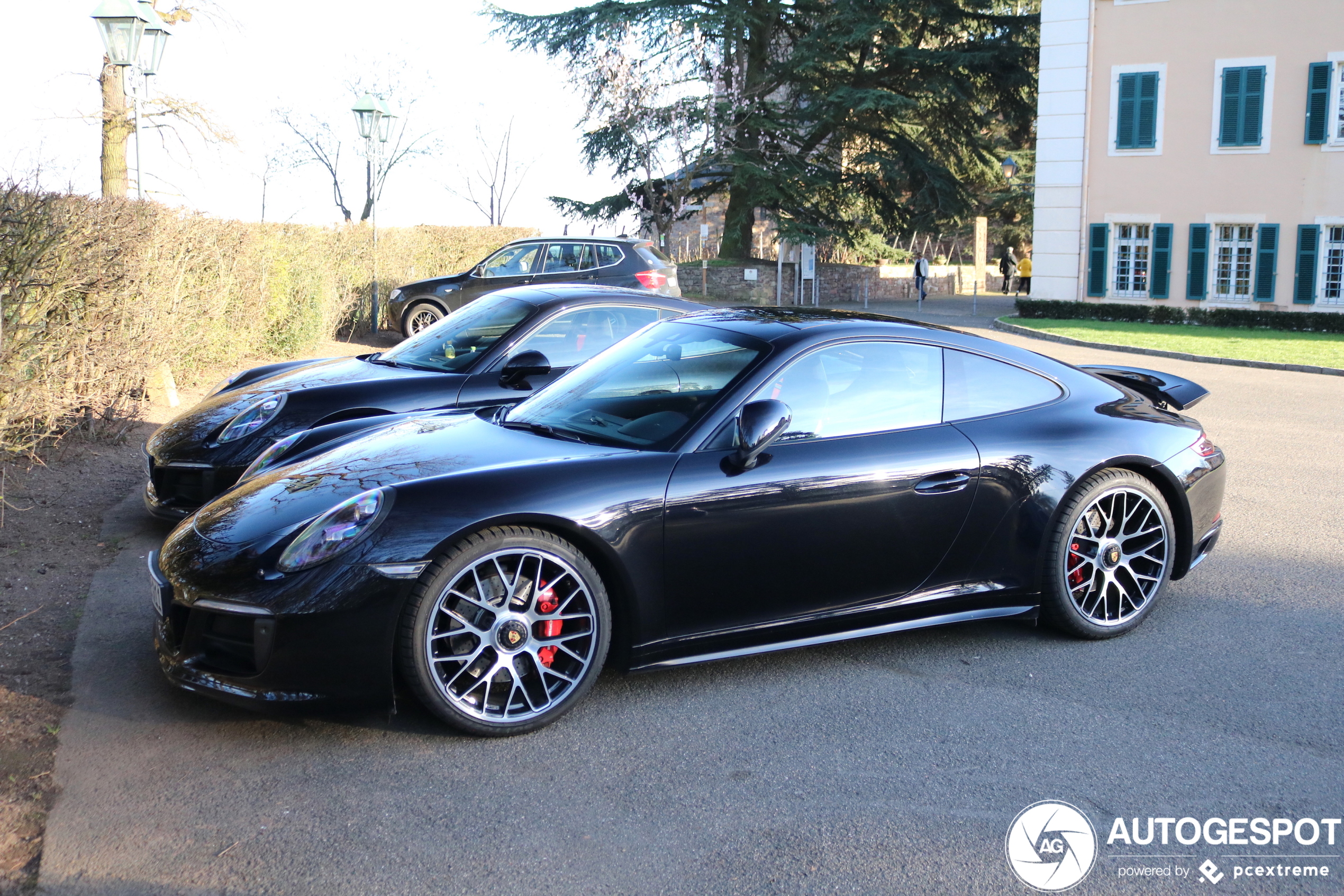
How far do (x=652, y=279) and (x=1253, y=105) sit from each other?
1924cm

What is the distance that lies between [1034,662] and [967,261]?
59218 millimetres

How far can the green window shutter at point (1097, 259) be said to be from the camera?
30.6m

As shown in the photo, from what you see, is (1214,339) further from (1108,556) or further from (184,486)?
(184,486)

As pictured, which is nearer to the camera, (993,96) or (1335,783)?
(1335,783)

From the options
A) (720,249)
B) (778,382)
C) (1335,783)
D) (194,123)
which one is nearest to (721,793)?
(778,382)

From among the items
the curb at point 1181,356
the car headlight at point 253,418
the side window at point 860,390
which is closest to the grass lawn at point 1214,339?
the curb at point 1181,356

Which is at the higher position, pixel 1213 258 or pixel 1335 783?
pixel 1213 258

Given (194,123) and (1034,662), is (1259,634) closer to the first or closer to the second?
(1034,662)

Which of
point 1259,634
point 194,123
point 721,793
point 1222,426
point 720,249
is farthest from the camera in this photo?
point 720,249

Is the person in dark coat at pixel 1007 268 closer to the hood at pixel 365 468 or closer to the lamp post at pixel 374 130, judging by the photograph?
the lamp post at pixel 374 130

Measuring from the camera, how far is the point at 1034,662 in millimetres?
4738

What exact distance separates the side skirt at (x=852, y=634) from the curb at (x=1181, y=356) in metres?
14.7

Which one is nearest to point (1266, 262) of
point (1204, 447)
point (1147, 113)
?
point (1147, 113)

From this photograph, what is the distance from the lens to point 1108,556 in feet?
16.4
